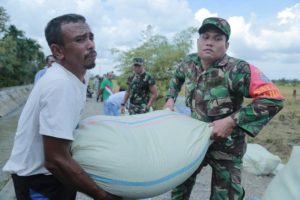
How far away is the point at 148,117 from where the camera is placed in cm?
242

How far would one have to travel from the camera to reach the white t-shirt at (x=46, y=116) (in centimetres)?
183

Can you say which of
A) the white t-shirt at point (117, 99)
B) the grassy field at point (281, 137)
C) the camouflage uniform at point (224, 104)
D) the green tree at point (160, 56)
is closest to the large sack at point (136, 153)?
the camouflage uniform at point (224, 104)

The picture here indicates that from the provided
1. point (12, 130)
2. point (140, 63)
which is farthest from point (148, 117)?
point (12, 130)

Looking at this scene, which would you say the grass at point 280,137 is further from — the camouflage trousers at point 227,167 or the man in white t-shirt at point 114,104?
the camouflage trousers at point 227,167

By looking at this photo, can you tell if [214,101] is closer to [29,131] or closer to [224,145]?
[224,145]

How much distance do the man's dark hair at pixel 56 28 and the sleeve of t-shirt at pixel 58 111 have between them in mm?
269

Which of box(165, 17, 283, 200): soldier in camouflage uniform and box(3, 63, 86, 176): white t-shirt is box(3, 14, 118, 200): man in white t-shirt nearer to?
box(3, 63, 86, 176): white t-shirt

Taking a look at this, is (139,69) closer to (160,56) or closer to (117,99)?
(117,99)

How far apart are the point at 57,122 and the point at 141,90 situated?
578 cm

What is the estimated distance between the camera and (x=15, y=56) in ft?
105

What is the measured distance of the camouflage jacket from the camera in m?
2.63

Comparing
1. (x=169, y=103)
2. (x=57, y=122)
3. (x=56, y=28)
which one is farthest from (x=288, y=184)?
(x=169, y=103)

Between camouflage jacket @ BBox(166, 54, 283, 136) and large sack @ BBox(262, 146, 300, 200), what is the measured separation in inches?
38.4

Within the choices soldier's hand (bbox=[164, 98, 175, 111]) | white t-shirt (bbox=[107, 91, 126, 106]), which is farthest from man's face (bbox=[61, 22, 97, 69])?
white t-shirt (bbox=[107, 91, 126, 106])
